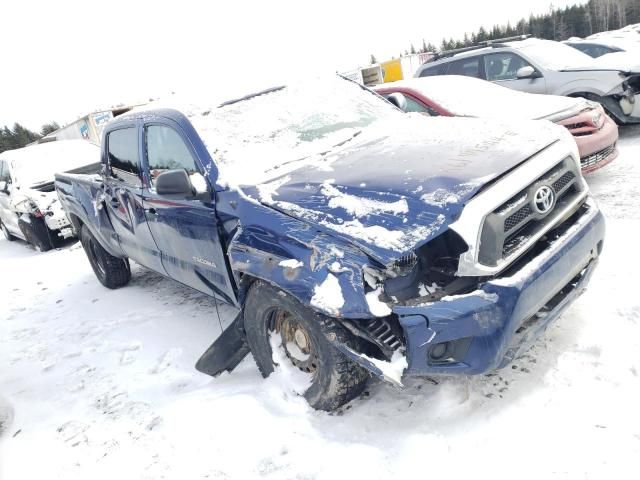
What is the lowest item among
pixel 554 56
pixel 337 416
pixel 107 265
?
pixel 337 416

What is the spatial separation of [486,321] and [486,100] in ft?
15.3

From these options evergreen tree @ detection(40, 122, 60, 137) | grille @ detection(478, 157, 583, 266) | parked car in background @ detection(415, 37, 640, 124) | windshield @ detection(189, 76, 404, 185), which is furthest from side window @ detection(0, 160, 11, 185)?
evergreen tree @ detection(40, 122, 60, 137)

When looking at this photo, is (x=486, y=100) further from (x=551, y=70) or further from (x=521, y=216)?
(x=521, y=216)

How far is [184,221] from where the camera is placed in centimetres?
339

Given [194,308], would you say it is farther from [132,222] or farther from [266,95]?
[266,95]

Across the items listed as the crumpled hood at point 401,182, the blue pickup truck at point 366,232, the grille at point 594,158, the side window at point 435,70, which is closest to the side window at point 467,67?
the side window at point 435,70

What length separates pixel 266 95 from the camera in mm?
3789

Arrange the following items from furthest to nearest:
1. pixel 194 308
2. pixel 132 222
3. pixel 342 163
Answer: pixel 194 308 → pixel 132 222 → pixel 342 163

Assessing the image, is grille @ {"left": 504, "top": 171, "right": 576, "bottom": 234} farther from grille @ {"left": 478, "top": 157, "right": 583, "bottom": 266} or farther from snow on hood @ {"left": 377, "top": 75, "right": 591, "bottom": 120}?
snow on hood @ {"left": 377, "top": 75, "right": 591, "bottom": 120}

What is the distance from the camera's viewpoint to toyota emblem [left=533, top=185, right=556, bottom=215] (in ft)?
7.97

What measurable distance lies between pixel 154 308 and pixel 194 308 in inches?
20.3

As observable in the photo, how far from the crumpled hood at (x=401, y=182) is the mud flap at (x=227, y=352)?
915 millimetres

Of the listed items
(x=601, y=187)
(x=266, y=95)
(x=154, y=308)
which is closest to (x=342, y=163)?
(x=266, y=95)

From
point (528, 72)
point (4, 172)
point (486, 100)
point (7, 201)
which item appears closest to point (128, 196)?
point (486, 100)
